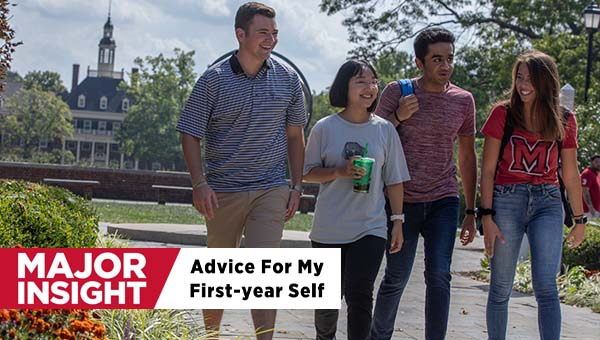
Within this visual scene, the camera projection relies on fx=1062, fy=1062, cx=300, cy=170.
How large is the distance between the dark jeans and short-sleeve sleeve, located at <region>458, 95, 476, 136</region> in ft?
3.27

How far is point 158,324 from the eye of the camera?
586 centimetres

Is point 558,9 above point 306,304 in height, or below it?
above

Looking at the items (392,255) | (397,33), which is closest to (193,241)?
(392,255)

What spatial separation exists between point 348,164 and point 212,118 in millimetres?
826

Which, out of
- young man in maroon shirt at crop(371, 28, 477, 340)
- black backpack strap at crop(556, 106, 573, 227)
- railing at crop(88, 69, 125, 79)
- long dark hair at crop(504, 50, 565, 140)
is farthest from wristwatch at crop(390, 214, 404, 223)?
railing at crop(88, 69, 125, 79)

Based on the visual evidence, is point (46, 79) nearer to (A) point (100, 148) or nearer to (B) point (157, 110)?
(A) point (100, 148)

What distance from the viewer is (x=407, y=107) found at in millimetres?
6051

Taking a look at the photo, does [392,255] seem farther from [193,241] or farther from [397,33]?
[397,33]

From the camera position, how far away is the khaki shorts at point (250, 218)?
5.89m

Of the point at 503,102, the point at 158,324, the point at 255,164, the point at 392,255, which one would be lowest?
the point at 158,324

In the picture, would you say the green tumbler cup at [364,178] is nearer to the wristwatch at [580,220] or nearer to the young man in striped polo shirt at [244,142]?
the young man in striped polo shirt at [244,142]

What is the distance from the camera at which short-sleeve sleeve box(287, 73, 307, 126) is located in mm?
6039

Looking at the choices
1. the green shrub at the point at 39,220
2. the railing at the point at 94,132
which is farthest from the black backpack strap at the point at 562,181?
the railing at the point at 94,132

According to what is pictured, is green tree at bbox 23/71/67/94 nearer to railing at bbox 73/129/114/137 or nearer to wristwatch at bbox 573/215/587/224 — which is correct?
railing at bbox 73/129/114/137
